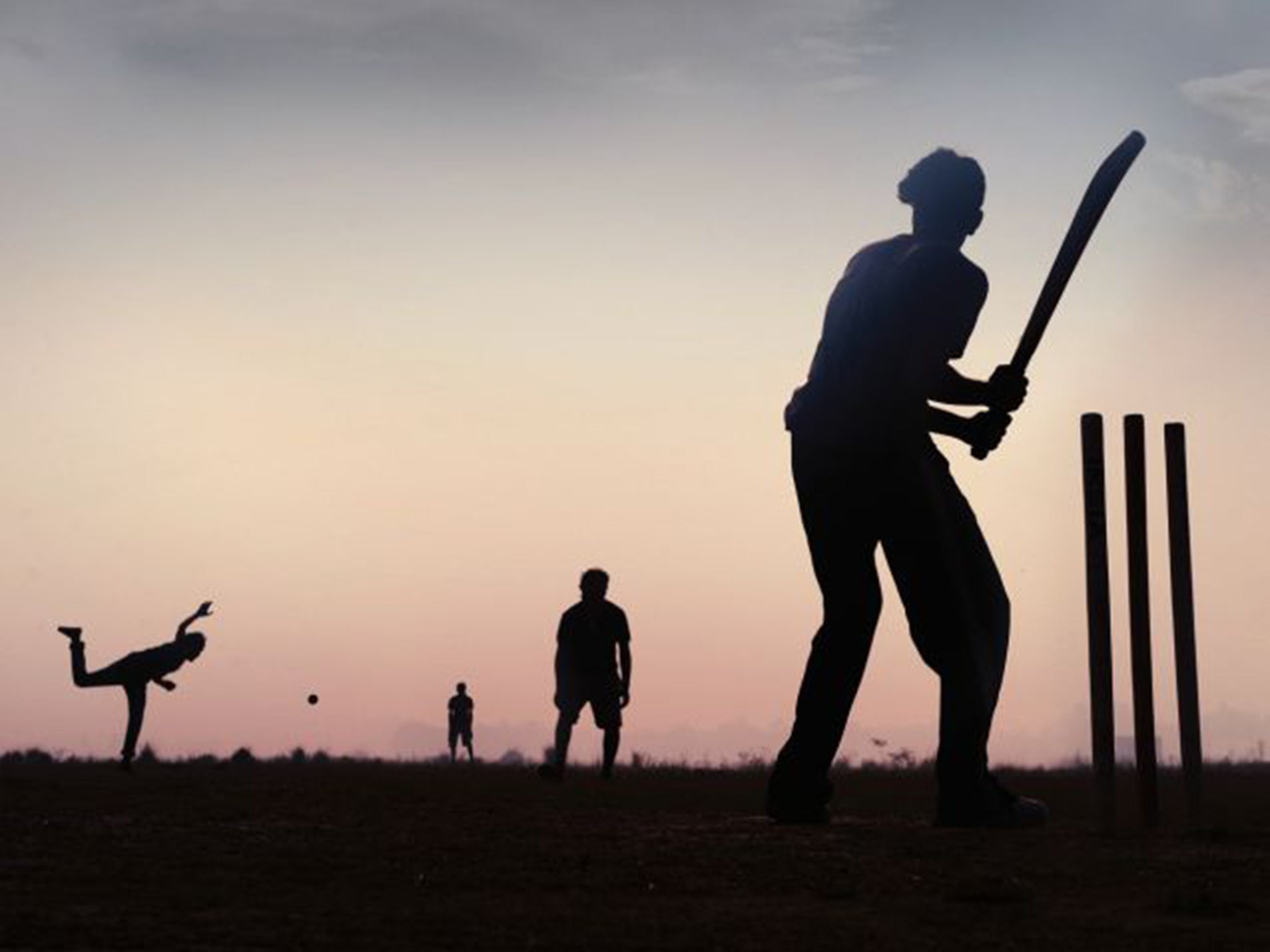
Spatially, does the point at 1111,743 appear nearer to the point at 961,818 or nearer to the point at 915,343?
the point at 961,818

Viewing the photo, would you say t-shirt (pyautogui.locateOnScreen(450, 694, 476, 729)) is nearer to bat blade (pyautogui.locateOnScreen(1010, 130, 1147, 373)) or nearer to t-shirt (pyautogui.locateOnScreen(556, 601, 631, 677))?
t-shirt (pyautogui.locateOnScreen(556, 601, 631, 677))

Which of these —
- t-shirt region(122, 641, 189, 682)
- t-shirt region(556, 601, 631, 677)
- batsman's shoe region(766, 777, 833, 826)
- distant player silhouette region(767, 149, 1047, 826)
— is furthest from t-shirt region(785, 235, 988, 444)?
t-shirt region(122, 641, 189, 682)

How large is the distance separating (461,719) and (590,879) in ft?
78.9

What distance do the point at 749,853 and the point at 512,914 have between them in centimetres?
205

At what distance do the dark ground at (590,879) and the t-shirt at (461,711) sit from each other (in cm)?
1915

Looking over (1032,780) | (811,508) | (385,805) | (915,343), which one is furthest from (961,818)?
(1032,780)

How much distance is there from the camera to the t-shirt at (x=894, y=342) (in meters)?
9.62

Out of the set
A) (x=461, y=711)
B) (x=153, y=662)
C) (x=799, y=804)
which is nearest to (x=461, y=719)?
(x=461, y=711)

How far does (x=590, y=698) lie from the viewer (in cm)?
1902

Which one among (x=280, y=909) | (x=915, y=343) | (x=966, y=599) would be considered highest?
(x=915, y=343)

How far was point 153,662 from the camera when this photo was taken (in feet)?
70.2

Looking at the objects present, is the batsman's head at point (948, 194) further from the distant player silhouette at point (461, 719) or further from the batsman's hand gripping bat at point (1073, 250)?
the distant player silhouette at point (461, 719)

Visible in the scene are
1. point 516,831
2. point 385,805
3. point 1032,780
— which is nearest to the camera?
point 516,831

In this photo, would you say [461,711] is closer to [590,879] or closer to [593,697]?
[593,697]
